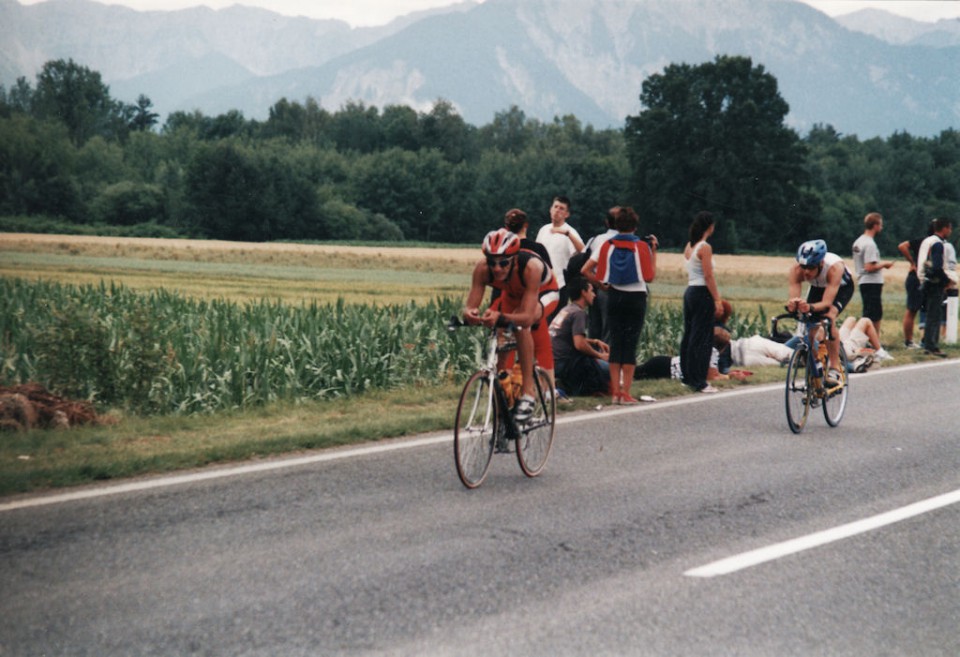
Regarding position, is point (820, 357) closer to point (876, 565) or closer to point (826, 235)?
point (876, 565)

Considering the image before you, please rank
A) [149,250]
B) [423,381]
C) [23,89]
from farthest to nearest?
[149,250] < [23,89] < [423,381]

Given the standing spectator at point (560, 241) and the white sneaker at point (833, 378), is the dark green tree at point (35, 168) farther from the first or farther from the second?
the white sneaker at point (833, 378)

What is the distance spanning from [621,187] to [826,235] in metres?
18.3

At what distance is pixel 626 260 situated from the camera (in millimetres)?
12320

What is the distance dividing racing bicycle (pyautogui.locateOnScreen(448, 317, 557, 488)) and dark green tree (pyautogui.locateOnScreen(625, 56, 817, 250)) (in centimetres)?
6894

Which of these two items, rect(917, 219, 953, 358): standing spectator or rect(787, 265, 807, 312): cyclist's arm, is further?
rect(917, 219, 953, 358): standing spectator

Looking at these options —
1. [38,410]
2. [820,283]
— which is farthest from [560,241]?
[38,410]

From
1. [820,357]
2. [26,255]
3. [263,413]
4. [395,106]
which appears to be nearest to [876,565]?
[820,357]

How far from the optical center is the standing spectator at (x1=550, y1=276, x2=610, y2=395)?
41.0 ft

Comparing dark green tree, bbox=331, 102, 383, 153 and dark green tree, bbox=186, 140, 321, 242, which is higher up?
dark green tree, bbox=331, 102, 383, 153

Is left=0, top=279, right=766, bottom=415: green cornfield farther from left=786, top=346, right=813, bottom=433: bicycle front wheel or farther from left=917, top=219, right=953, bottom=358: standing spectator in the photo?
left=917, top=219, right=953, bottom=358: standing spectator

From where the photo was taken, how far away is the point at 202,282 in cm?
3650

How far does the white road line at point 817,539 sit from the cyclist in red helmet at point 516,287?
2182 mm

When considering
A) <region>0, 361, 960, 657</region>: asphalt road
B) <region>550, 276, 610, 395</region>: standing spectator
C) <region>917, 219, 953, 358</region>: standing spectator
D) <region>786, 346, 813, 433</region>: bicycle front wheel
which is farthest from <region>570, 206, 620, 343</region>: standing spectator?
<region>917, 219, 953, 358</region>: standing spectator
